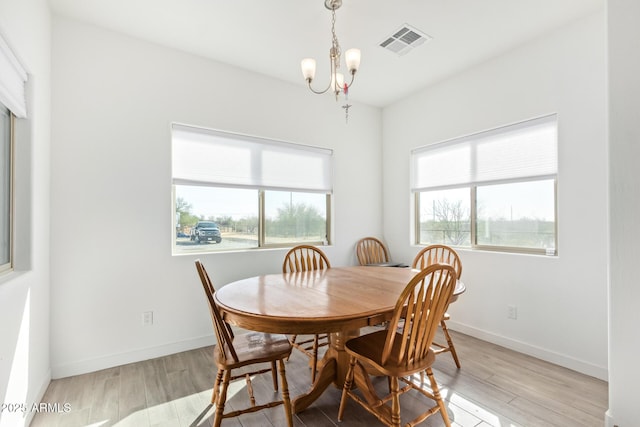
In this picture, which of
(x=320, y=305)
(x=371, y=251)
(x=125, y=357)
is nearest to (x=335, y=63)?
(x=320, y=305)

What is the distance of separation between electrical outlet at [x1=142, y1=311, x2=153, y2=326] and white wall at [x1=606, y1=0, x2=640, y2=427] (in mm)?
3209

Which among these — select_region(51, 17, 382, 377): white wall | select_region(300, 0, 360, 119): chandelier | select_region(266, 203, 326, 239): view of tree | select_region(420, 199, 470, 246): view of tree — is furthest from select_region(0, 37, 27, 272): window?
select_region(420, 199, 470, 246): view of tree

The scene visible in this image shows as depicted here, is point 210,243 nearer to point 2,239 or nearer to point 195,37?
point 2,239

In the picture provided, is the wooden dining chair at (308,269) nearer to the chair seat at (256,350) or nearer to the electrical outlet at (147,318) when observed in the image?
the chair seat at (256,350)

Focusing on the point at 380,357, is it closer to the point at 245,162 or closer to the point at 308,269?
the point at 308,269

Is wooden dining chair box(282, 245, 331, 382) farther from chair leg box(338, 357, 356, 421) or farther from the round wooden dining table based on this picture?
chair leg box(338, 357, 356, 421)

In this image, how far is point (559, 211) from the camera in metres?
2.52

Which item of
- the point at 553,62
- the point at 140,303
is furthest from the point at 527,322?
the point at 140,303

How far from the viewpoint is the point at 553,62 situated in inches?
99.9

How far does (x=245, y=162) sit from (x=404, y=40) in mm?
1876

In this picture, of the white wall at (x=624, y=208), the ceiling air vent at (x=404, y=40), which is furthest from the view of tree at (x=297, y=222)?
the white wall at (x=624, y=208)

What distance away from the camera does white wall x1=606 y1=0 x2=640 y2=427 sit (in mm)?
1624

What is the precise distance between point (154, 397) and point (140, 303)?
0.83 metres

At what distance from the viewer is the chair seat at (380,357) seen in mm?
1505
